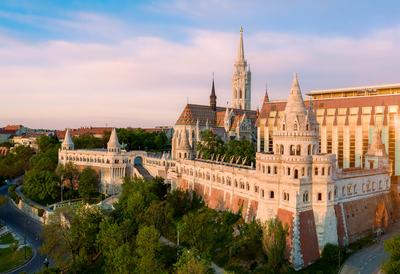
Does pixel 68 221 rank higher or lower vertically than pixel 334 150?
lower

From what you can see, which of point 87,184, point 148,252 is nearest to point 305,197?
point 148,252

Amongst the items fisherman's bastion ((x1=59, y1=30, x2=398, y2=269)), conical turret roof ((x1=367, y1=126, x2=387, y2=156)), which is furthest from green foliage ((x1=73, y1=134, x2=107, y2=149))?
conical turret roof ((x1=367, y1=126, x2=387, y2=156))

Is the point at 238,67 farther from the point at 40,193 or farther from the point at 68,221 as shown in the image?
the point at 68,221

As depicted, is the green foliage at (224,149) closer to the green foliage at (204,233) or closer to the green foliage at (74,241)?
the green foliage at (204,233)

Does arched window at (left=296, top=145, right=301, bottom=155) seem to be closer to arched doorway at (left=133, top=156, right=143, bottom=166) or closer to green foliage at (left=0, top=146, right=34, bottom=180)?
arched doorway at (left=133, top=156, right=143, bottom=166)

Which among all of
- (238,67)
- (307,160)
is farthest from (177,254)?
(238,67)

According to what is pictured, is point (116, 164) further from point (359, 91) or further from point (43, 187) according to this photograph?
point (359, 91)
